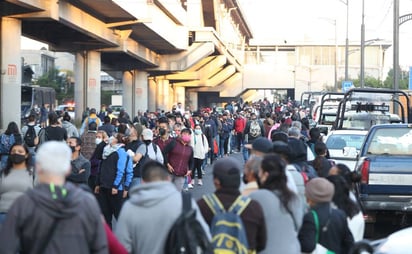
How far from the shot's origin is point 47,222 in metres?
4.84

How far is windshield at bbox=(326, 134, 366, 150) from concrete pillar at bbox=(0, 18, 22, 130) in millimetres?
15223

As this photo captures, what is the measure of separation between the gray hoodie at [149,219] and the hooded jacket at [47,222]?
66 centimetres

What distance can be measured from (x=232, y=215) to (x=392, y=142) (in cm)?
802

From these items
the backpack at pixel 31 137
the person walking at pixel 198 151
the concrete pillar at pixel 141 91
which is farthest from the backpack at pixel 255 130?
the concrete pillar at pixel 141 91

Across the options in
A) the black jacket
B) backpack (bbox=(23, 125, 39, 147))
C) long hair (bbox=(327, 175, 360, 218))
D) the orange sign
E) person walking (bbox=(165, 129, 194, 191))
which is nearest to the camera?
the black jacket

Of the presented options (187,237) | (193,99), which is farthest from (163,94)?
(187,237)

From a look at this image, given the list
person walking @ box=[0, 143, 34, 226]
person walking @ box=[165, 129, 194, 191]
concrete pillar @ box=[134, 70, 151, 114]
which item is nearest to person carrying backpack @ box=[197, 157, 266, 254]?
person walking @ box=[0, 143, 34, 226]

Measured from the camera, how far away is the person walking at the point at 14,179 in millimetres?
8254

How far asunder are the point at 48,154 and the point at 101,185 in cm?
674

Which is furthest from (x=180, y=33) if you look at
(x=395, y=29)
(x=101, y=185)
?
(x=101, y=185)

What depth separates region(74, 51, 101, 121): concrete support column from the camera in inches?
1649

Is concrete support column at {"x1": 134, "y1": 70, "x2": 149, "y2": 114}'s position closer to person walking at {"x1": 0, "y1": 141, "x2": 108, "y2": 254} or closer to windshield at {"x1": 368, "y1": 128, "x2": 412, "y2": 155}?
windshield at {"x1": 368, "y1": 128, "x2": 412, "y2": 155}

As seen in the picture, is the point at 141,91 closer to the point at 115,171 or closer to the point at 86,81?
the point at 86,81

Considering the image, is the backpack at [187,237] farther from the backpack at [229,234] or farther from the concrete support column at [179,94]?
the concrete support column at [179,94]
